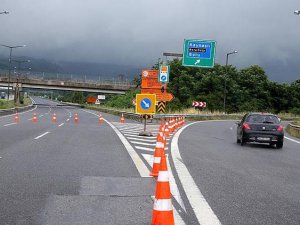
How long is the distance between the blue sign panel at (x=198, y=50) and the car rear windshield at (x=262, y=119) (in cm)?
1691

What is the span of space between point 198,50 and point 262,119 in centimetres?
1743

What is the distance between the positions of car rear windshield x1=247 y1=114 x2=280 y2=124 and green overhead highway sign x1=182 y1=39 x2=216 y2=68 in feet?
54.5

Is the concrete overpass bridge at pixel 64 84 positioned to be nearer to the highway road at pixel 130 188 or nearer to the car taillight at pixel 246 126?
the car taillight at pixel 246 126

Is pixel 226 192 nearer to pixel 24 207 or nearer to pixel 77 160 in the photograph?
pixel 24 207

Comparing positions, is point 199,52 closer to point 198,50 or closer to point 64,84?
point 198,50

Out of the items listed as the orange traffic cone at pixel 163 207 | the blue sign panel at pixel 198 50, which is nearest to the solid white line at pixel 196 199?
the orange traffic cone at pixel 163 207

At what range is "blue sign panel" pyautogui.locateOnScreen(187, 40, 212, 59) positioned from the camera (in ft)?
115

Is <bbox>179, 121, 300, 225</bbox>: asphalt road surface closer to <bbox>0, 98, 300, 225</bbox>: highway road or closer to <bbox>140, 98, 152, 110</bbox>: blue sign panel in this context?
<bbox>0, 98, 300, 225</bbox>: highway road

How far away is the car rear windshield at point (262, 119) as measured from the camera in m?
18.5

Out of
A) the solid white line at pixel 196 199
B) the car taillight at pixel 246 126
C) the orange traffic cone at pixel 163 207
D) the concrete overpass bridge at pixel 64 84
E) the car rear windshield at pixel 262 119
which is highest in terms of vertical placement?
the concrete overpass bridge at pixel 64 84

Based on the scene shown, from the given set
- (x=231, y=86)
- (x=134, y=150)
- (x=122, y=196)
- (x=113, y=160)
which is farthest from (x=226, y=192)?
(x=231, y=86)

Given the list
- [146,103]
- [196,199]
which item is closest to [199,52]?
[146,103]

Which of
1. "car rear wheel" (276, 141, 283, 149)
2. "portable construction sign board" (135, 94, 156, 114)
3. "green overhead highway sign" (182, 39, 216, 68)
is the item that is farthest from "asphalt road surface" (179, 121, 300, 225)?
"green overhead highway sign" (182, 39, 216, 68)

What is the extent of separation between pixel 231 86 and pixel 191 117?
3422cm
